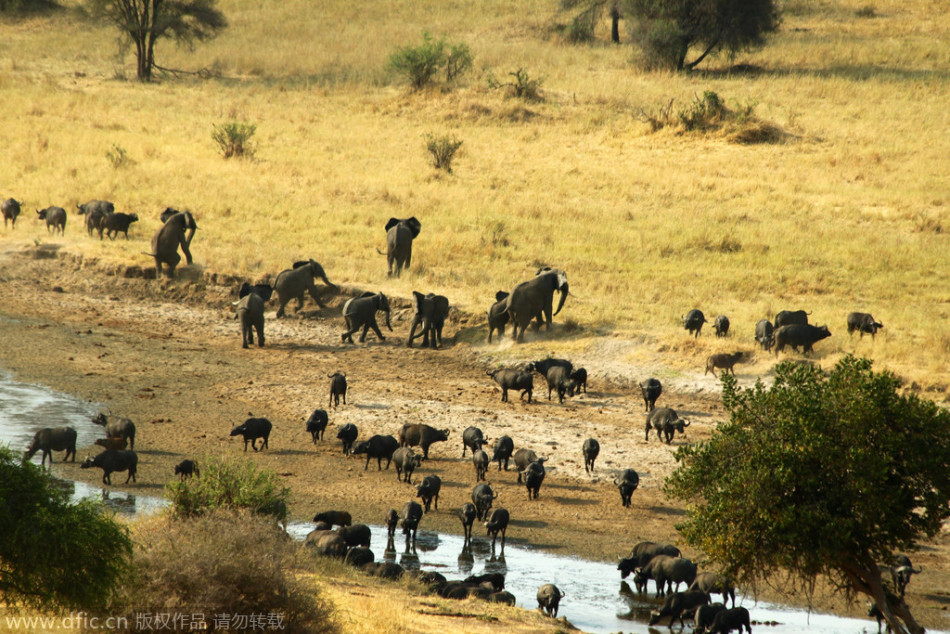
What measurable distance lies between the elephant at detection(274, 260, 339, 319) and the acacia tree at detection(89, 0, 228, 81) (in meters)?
34.8

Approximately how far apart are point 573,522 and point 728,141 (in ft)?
101

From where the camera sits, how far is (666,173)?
37.4 meters

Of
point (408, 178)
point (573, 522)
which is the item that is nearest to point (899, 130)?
point (408, 178)

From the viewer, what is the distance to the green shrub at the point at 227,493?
34.6 feet

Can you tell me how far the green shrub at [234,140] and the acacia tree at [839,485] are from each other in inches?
1283

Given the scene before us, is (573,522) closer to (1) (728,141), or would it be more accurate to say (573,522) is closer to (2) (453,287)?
(2) (453,287)

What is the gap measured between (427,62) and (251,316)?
103 feet

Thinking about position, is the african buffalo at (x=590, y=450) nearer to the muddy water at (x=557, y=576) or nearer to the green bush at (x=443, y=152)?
the muddy water at (x=557, y=576)

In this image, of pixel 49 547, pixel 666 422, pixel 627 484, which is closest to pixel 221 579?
pixel 49 547

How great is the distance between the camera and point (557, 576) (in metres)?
12.1

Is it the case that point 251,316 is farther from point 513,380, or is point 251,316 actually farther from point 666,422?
point 666,422

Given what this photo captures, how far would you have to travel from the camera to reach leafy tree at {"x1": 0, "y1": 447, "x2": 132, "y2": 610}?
712 cm

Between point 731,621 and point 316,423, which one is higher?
point 316,423

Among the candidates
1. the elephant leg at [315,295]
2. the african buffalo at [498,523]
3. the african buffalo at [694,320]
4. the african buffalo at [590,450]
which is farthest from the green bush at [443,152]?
the african buffalo at [498,523]
